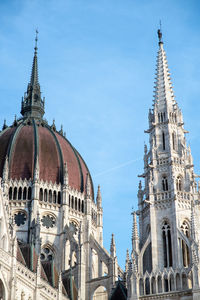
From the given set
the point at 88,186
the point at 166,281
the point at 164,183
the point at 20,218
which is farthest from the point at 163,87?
the point at 166,281

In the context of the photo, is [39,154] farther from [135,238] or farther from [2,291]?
[2,291]

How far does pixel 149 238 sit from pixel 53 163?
1653 cm

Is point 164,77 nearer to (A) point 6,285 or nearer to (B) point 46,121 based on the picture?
(B) point 46,121

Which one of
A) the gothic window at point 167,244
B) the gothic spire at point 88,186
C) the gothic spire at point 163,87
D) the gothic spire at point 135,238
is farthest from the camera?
the gothic spire at point 88,186

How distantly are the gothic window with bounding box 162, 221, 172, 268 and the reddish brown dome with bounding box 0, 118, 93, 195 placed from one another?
49.9ft

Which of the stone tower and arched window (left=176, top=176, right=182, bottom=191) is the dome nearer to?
the stone tower

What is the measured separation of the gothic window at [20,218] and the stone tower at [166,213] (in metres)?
12.1

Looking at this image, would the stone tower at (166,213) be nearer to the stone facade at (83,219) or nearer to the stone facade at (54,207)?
the stone facade at (83,219)

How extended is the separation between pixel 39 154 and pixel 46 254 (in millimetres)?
10345

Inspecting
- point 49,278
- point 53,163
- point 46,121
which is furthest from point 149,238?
point 46,121

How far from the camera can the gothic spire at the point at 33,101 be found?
6850 cm

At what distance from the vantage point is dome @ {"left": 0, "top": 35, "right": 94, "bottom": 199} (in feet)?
199

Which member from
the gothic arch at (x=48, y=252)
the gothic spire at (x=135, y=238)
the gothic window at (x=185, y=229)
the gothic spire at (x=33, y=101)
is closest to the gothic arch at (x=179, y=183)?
Answer: the gothic window at (x=185, y=229)

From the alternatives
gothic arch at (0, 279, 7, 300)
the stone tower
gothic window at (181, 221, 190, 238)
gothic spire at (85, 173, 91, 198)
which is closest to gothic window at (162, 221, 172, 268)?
the stone tower
